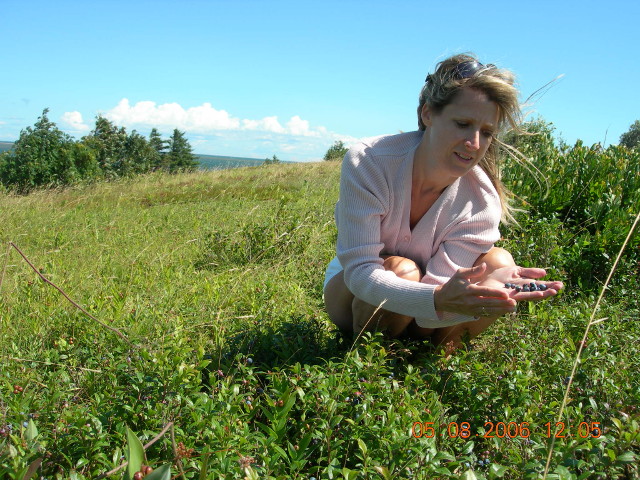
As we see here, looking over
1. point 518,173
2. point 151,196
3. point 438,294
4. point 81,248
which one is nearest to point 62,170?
point 151,196

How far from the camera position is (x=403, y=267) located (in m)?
2.56

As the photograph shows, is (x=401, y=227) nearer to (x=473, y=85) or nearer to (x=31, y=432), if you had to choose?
(x=473, y=85)

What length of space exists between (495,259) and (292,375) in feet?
3.93

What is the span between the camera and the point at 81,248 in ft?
15.6

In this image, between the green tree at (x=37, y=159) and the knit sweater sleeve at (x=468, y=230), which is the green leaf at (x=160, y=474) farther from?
the green tree at (x=37, y=159)

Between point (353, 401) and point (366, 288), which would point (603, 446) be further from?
point (366, 288)

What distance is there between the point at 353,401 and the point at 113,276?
7.99 ft

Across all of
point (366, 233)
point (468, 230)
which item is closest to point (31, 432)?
point (366, 233)

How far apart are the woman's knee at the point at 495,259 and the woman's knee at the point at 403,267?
37cm

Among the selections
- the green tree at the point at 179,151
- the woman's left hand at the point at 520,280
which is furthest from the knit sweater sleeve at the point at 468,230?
the green tree at the point at 179,151

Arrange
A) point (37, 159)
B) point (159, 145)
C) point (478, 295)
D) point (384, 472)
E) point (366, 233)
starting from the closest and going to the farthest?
point (384, 472) → point (478, 295) → point (366, 233) → point (37, 159) → point (159, 145)
